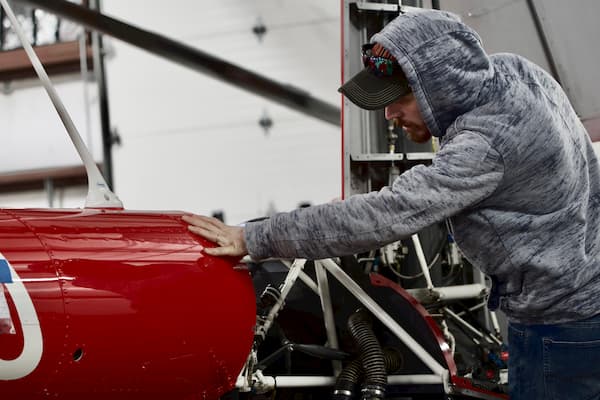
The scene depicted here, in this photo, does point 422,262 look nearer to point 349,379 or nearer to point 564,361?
point 349,379

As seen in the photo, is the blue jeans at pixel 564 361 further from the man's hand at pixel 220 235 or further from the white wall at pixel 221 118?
the white wall at pixel 221 118

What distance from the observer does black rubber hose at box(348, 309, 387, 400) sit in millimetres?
2373

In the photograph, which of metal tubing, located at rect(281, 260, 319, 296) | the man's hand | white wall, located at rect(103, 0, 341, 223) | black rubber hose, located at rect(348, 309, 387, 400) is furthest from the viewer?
white wall, located at rect(103, 0, 341, 223)

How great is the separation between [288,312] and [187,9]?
299 centimetres

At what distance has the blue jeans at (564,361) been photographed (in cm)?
164

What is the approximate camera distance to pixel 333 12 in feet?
15.1

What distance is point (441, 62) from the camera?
1565 millimetres

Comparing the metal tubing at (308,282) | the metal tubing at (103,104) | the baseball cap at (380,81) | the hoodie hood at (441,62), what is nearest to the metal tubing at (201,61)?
the metal tubing at (103,104)

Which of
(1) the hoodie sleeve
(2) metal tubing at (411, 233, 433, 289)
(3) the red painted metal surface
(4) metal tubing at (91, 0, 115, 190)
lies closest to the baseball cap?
(1) the hoodie sleeve

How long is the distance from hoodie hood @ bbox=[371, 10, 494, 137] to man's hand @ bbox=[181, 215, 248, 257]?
1.89 feet

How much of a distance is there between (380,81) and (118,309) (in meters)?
0.85

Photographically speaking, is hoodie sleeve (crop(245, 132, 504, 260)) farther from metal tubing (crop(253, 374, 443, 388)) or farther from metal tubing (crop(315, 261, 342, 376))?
metal tubing (crop(315, 261, 342, 376))

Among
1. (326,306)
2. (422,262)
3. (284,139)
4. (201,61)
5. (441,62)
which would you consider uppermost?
(201,61)

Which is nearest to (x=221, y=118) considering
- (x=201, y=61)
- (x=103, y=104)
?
(x=201, y=61)
